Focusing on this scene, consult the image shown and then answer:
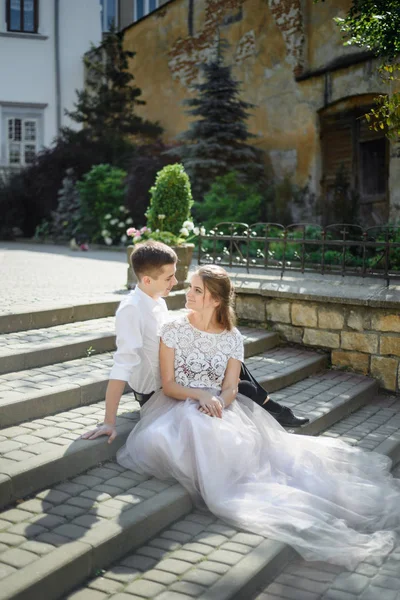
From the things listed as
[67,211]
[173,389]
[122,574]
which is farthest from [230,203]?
[122,574]

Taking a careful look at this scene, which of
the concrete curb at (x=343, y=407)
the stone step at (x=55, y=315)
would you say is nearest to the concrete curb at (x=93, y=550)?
the concrete curb at (x=343, y=407)

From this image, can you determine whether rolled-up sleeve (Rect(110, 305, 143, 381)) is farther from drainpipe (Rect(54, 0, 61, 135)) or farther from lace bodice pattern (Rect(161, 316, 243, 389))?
drainpipe (Rect(54, 0, 61, 135))

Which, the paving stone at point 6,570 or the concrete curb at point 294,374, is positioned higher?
the concrete curb at point 294,374

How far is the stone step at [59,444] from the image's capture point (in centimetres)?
358

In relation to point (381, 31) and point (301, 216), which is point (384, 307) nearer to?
point (381, 31)

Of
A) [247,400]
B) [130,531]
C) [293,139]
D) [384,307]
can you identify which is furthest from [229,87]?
[130,531]

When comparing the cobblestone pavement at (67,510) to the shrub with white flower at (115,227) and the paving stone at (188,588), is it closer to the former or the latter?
the paving stone at (188,588)

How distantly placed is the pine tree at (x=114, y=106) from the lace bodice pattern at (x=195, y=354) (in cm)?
1492

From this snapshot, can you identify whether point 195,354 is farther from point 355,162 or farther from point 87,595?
point 355,162

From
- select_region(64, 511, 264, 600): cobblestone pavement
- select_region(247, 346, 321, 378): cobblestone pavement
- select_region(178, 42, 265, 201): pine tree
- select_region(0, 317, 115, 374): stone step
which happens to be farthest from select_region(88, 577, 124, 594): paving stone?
select_region(178, 42, 265, 201): pine tree

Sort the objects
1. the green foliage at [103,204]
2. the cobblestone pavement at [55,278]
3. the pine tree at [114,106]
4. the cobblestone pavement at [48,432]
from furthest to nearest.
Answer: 1. the pine tree at [114,106]
2. the green foliage at [103,204]
3. the cobblestone pavement at [55,278]
4. the cobblestone pavement at [48,432]

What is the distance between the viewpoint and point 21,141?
21.5 meters

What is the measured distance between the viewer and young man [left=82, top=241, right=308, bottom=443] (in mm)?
4086

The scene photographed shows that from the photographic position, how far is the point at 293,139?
15.3 meters
